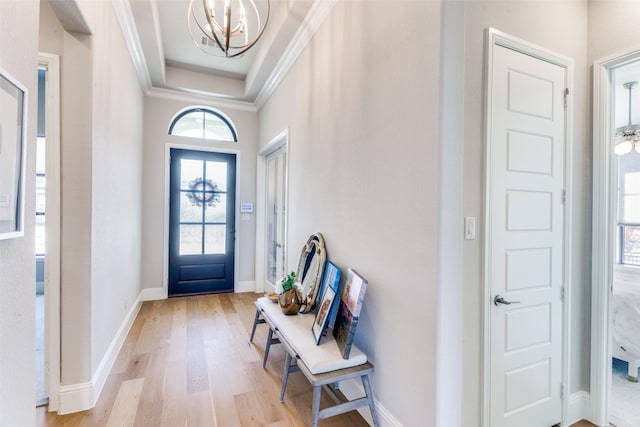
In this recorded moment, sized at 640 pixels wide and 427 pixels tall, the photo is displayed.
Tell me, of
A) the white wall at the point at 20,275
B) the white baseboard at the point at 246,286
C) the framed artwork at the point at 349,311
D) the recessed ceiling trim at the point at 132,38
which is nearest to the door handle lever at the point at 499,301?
the framed artwork at the point at 349,311

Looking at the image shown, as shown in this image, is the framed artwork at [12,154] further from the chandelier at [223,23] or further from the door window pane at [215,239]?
the door window pane at [215,239]

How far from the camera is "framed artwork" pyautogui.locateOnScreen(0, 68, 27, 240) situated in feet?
3.07

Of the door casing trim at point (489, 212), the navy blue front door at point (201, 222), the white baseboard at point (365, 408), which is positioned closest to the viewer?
the door casing trim at point (489, 212)

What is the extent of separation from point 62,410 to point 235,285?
2.87 m

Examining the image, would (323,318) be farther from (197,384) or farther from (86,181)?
(86,181)

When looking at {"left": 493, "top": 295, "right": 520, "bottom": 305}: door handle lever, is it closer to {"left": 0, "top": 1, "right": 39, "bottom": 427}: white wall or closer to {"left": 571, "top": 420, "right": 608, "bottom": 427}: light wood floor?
{"left": 571, "top": 420, "right": 608, "bottom": 427}: light wood floor

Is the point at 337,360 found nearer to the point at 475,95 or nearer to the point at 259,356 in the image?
the point at 259,356

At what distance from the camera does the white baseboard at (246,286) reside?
15.7 ft

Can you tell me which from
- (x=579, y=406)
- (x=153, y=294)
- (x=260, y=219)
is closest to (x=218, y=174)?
(x=260, y=219)

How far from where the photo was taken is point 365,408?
6.28 feet

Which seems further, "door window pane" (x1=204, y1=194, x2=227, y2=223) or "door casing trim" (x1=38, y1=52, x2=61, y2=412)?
"door window pane" (x1=204, y1=194, x2=227, y2=223)

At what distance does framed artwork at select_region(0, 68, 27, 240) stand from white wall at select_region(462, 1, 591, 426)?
5.97ft

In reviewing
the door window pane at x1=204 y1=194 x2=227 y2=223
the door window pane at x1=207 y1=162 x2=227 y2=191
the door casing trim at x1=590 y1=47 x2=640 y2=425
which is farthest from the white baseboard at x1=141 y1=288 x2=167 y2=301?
the door casing trim at x1=590 y1=47 x2=640 y2=425

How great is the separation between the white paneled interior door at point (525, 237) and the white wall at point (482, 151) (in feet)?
0.29
